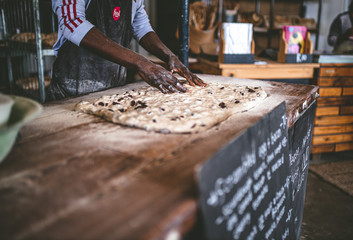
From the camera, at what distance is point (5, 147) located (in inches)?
31.4

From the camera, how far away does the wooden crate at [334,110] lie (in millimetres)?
3285

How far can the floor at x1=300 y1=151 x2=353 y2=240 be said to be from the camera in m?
2.32

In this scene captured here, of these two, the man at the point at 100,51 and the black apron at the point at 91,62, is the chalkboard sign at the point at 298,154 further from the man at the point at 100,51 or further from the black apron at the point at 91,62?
the black apron at the point at 91,62

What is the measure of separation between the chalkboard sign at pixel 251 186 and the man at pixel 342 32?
402 cm

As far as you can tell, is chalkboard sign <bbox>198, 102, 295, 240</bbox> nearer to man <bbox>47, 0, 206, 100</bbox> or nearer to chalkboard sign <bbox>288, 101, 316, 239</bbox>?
chalkboard sign <bbox>288, 101, 316, 239</bbox>

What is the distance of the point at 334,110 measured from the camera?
3.43m

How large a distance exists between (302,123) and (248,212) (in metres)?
1.06

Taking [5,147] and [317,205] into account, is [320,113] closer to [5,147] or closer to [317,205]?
[317,205]

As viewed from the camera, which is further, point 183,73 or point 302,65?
point 302,65

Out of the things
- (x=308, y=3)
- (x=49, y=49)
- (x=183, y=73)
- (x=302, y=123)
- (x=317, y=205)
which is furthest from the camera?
(x=308, y=3)

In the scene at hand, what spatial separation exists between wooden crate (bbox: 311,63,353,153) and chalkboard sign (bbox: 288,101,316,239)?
156 centimetres

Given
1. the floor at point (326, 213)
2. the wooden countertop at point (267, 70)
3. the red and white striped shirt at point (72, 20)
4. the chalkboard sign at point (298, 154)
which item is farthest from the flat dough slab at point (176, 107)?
the floor at point (326, 213)

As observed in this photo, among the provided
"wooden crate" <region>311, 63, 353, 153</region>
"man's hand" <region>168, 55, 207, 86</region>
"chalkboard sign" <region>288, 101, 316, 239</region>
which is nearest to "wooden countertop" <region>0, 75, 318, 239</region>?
"chalkboard sign" <region>288, 101, 316, 239</region>

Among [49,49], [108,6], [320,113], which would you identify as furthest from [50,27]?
[320,113]
